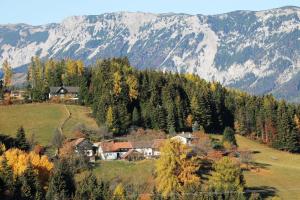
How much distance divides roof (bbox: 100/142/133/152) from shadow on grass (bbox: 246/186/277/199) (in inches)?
1259

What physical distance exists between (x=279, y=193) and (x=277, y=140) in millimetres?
51151

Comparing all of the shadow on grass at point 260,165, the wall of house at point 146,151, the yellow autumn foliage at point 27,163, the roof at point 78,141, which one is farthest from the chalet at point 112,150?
the shadow on grass at point 260,165

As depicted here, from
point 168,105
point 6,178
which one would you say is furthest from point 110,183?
point 168,105

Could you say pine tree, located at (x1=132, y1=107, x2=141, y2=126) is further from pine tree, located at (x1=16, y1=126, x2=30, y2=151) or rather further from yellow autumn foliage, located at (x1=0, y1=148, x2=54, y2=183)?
yellow autumn foliage, located at (x1=0, y1=148, x2=54, y2=183)

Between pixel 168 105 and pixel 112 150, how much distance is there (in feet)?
124

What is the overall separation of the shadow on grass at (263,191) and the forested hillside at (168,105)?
43.2 metres

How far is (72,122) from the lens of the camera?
159750 millimetres

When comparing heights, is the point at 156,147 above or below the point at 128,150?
above

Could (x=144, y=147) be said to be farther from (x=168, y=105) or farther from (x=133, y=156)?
(x=168, y=105)

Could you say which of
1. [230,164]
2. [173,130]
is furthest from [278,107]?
[230,164]

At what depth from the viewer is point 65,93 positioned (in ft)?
623

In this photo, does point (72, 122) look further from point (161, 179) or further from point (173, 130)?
point (161, 179)

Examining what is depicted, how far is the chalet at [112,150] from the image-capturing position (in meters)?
136

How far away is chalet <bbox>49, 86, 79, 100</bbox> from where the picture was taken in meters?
189
